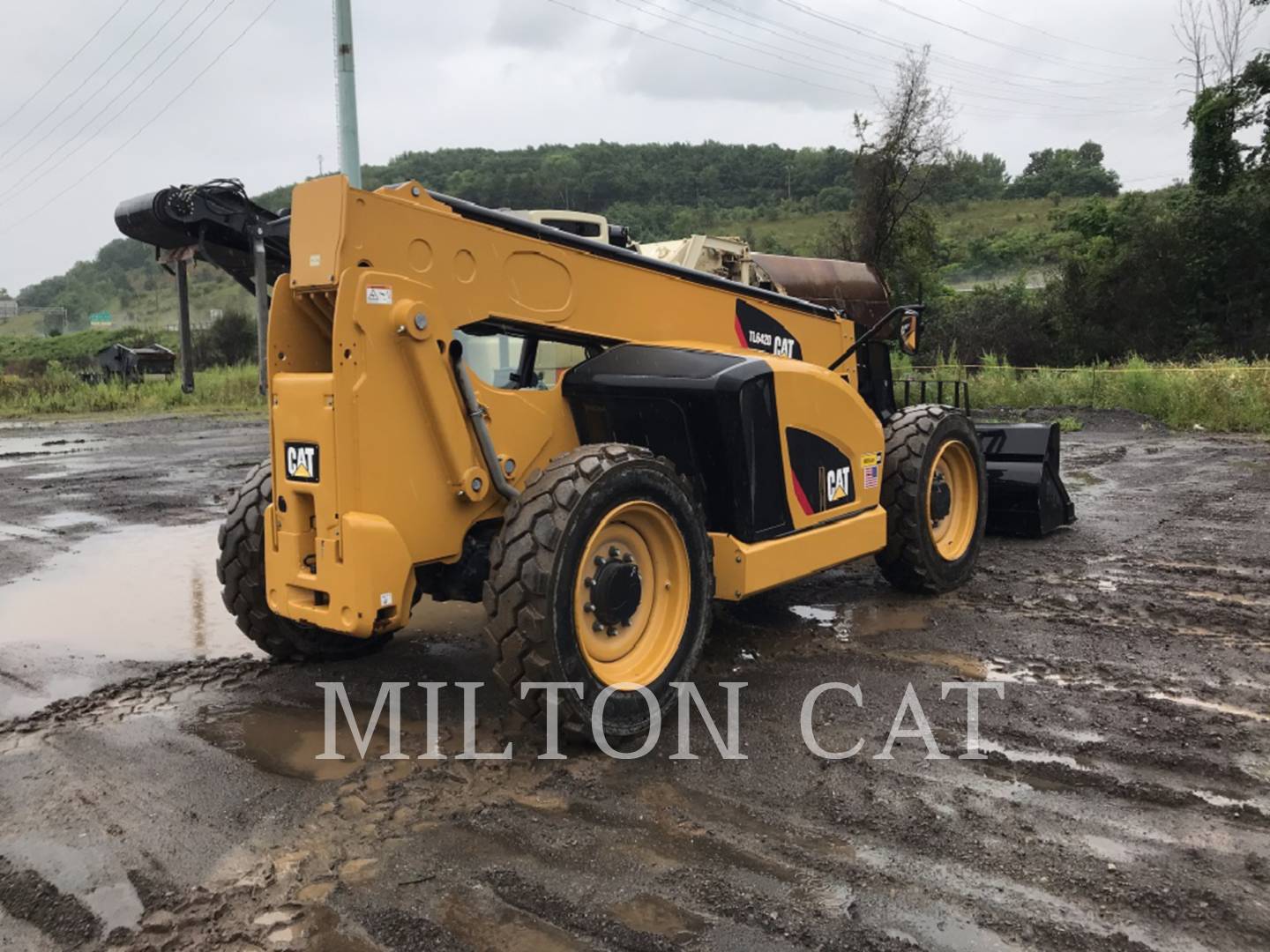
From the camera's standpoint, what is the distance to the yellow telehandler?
11.5 feet

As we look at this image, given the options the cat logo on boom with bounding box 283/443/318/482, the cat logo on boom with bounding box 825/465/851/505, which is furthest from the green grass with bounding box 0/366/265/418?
the cat logo on boom with bounding box 283/443/318/482

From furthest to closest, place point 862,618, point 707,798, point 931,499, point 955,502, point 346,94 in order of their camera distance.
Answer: point 346,94
point 955,502
point 931,499
point 862,618
point 707,798

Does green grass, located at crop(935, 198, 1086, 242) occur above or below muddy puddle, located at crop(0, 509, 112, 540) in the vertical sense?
above

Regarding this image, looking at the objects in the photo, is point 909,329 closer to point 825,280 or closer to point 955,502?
point 955,502

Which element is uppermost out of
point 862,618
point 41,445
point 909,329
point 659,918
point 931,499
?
point 909,329

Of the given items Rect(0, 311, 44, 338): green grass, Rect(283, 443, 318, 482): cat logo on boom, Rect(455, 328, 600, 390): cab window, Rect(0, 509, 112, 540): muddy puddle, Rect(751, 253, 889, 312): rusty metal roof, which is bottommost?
Rect(0, 509, 112, 540): muddy puddle

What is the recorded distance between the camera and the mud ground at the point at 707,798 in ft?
8.56

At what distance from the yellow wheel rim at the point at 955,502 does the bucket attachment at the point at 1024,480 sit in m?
1.22

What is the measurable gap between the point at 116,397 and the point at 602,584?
26.4 metres

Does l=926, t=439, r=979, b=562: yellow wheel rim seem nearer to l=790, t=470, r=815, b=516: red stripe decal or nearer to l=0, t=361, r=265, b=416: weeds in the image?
l=790, t=470, r=815, b=516: red stripe decal

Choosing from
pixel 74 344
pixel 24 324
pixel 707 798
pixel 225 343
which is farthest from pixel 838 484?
pixel 24 324

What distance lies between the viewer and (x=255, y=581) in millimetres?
4434

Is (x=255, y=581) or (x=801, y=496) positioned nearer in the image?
(x=255, y=581)

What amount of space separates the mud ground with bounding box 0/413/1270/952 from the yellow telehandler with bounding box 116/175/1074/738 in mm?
444
